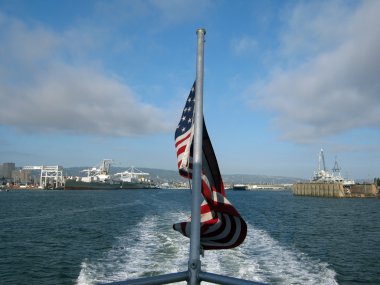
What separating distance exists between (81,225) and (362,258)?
1159 inches

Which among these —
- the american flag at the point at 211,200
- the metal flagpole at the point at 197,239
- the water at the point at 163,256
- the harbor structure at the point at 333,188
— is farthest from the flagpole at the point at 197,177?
the harbor structure at the point at 333,188

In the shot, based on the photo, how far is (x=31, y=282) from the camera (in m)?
19.3

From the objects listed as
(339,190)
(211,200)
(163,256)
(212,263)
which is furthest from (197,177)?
(339,190)

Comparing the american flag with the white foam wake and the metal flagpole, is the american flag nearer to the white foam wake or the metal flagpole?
the metal flagpole

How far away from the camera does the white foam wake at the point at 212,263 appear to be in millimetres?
20109

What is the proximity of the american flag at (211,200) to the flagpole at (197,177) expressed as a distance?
758mm

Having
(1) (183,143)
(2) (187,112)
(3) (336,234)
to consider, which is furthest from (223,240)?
(3) (336,234)

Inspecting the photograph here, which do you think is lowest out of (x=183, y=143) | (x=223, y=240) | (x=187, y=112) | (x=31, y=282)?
(x=31, y=282)

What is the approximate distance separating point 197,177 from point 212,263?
1741cm

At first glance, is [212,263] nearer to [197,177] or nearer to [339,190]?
[197,177]

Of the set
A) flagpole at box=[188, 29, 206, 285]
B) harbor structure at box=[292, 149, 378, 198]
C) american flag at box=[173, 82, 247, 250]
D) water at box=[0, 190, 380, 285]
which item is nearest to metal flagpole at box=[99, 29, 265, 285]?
flagpole at box=[188, 29, 206, 285]

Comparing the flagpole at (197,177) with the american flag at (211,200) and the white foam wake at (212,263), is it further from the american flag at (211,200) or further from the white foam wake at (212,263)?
the white foam wake at (212,263)

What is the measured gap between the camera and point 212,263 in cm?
2173

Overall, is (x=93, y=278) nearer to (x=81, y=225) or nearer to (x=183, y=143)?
(x=183, y=143)
